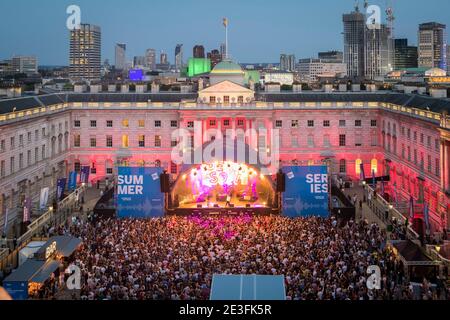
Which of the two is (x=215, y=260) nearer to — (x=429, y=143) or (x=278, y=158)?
(x=429, y=143)

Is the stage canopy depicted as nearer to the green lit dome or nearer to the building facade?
the building facade

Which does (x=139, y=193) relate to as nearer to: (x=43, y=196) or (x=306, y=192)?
(x=43, y=196)

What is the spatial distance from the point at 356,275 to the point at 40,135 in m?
45.7

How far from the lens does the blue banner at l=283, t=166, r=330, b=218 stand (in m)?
54.2

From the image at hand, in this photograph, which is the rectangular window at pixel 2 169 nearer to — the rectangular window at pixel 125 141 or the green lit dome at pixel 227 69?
the rectangular window at pixel 125 141

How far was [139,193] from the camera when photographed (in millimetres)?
54219

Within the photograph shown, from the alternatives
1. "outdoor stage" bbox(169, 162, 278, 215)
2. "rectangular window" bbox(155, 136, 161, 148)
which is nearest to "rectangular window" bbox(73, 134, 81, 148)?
"rectangular window" bbox(155, 136, 161, 148)

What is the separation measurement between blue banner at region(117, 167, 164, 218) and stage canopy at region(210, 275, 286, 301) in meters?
28.1

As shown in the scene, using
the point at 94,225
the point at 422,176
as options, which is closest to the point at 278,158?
the point at 422,176

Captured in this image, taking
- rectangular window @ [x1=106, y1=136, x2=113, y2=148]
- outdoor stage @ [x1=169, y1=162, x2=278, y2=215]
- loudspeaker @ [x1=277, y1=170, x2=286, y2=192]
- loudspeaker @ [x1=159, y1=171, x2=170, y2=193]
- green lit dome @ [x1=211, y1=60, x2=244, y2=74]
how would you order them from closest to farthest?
loudspeaker @ [x1=159, y1=171, x2=170, y2=193]
loudspeaker @ [x1=277, y1=170, x2=286, y2=192]
outdoor stage @ [x1=169, y1=162, x2=278, y2=215]
rectangular window @ [x1=106, y1=136, x2=113, y2=148]
green lit dome @ [x1=211, y1=60, x2=244, y2=74]

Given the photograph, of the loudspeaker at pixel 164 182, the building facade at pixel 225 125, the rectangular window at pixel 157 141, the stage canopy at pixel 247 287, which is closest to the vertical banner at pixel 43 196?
the loudspeaker at pixel 164 182

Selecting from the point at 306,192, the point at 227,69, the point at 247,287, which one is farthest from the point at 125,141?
the point at 247,287

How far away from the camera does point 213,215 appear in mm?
54812
